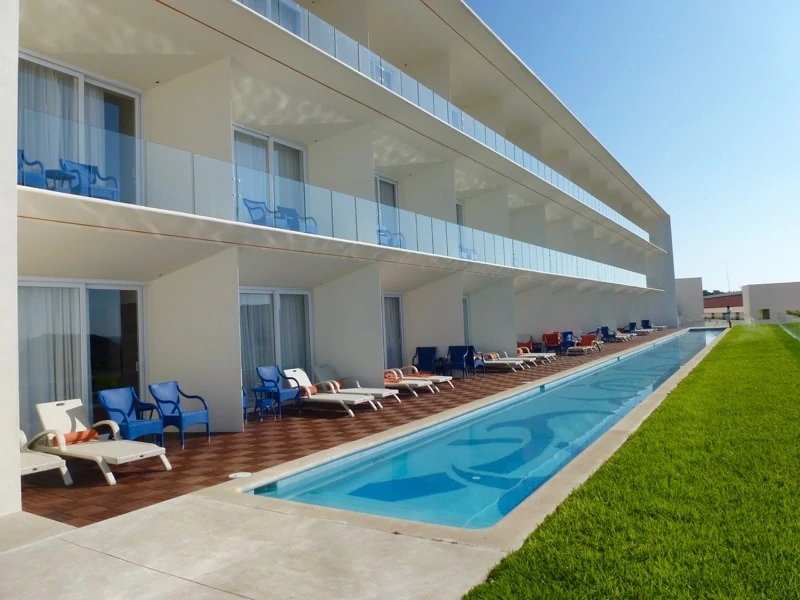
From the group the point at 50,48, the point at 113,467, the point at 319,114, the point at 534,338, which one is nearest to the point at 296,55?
the point at 319,114

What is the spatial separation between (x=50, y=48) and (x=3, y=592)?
783 cm

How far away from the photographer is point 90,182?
7.34 m

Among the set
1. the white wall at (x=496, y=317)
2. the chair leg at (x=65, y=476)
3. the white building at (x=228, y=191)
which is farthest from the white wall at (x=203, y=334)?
the white wall at (x=496, y=317)

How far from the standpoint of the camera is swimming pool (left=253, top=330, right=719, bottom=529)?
5.93 metres

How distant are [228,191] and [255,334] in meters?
3.89

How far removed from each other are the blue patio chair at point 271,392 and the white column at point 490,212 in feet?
37.4

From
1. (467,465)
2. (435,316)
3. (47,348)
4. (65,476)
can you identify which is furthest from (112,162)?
(435,316)

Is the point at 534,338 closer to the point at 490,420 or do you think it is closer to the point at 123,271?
the point at 490,420

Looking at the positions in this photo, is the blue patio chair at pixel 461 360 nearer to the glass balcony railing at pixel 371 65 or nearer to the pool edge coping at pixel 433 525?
the glass balcony railing at pixel 371 65

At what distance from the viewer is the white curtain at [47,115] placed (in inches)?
269

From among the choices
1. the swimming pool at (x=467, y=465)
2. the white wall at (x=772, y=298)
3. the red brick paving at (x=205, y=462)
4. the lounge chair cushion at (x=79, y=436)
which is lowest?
the swimming pool at (x=467, y=465)

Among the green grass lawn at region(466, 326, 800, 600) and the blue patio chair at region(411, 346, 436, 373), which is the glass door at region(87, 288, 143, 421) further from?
the blue patio chair at region(411, 346, 436, 373)

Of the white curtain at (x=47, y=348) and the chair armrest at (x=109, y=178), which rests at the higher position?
the chair armrest at (x=109, y=178)

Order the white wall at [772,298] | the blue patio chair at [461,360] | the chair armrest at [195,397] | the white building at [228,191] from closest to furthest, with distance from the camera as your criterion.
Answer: the white building at [228,191]
the chair armrest at [195,397]
the blue patio chair at [461,360]
the white wall at [772,298]
